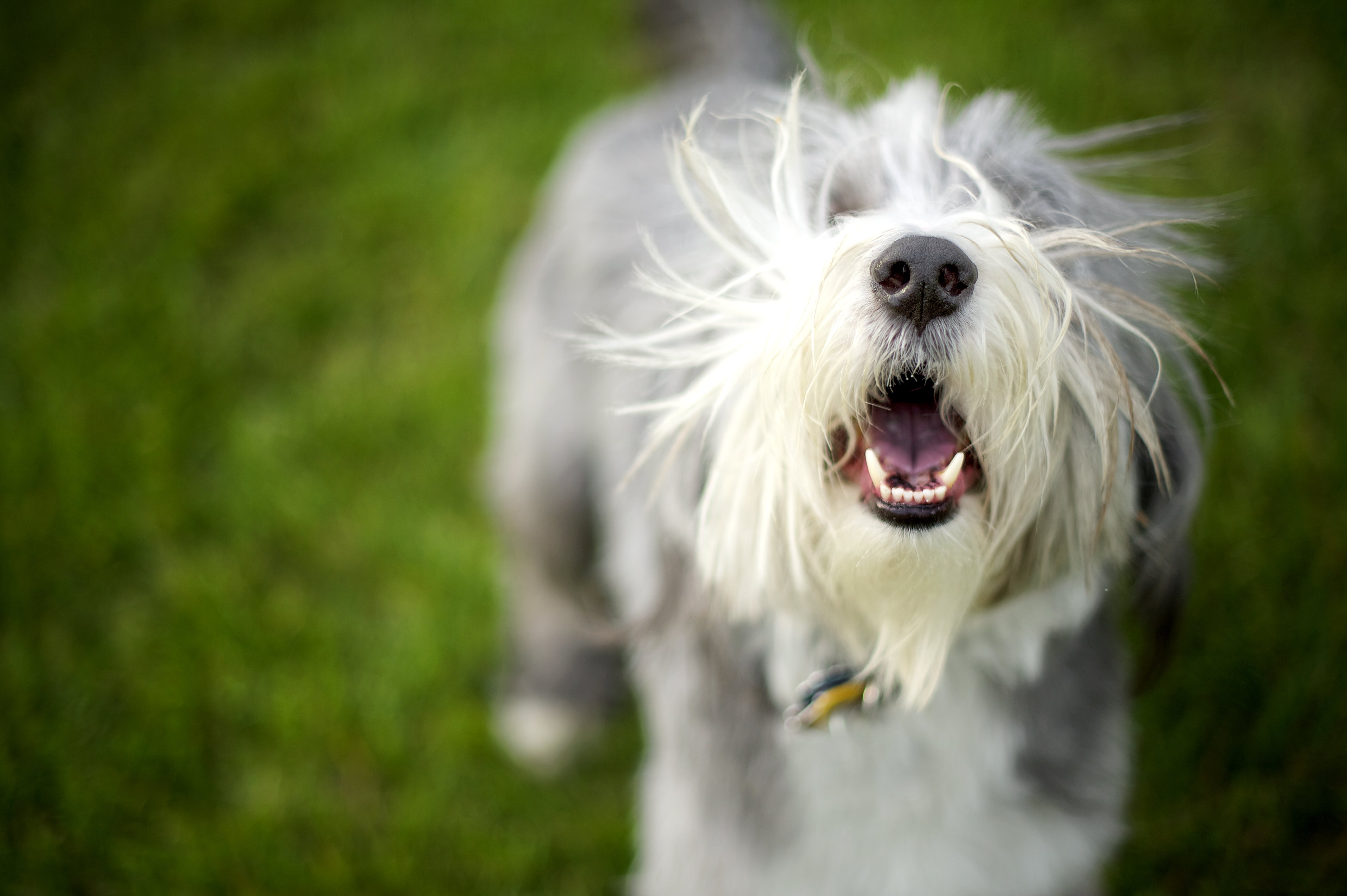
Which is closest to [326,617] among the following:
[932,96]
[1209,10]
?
[932,96]

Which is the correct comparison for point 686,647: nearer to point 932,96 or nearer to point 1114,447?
point 1114,447

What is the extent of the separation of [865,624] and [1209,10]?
4009 mm

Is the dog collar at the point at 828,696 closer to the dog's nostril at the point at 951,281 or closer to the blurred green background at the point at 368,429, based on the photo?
the dog's nostril at the point at 951,281

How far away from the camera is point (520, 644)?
297 cm

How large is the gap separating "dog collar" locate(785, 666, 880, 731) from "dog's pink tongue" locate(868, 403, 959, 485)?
38 cm

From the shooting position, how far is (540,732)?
2.85 m

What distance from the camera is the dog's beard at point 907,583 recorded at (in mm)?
1386

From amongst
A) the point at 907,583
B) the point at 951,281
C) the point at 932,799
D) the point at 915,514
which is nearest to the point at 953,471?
the point at 915,514

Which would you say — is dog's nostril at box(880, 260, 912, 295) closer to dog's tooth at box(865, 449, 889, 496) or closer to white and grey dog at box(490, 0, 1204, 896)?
white and grey dog at box(490, 0, 1204, 896)

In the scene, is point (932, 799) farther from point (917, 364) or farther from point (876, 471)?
point (917, 364)

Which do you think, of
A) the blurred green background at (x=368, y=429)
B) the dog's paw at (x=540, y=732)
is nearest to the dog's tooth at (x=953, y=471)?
the blurred green background at (x=368, y=429)

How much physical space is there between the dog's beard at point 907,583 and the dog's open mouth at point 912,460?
0.03 meters

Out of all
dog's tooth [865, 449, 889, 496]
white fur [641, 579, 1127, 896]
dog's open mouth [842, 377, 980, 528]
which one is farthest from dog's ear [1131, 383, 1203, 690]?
dog's tooth [865, 449, 889, 496]

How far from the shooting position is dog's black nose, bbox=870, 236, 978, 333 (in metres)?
1.24
